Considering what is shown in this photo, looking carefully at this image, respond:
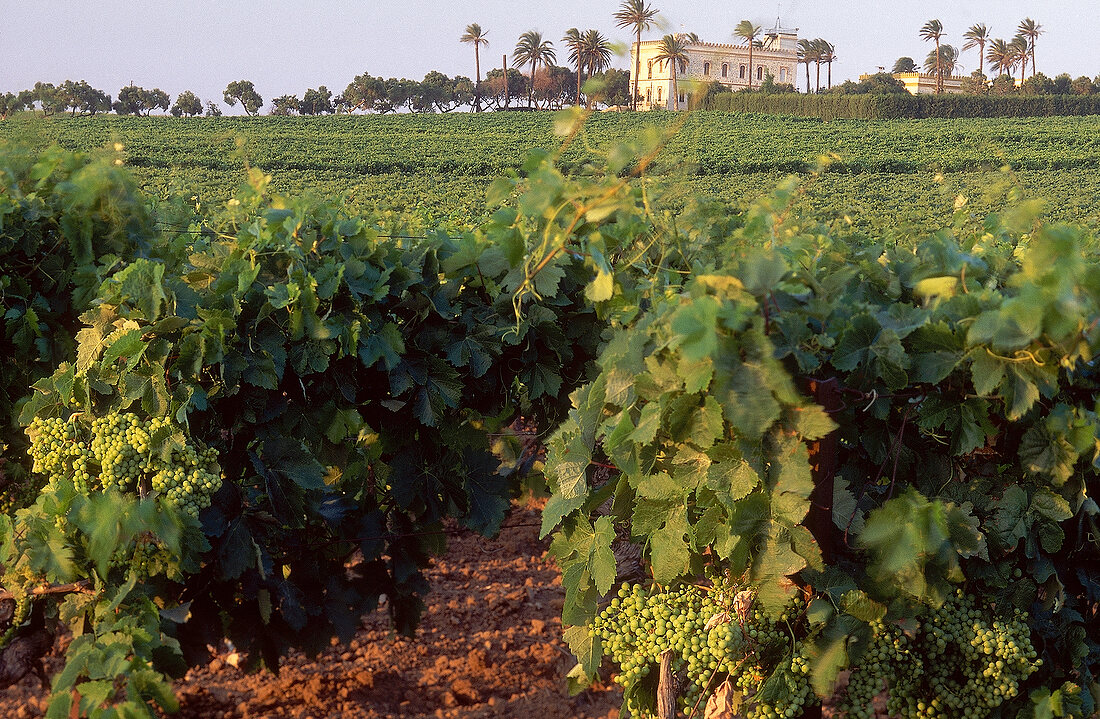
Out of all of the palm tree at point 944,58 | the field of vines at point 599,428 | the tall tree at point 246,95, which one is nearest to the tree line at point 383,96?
the tall tree at point 246,95

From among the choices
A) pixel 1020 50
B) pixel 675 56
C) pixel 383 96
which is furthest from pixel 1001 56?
pixel 675 56

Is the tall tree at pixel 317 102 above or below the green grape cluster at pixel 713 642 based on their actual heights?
above

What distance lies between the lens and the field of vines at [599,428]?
1.84m

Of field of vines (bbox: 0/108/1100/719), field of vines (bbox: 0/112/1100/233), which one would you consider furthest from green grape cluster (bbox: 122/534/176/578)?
field of vines (bbox: 0/112/1100/233)

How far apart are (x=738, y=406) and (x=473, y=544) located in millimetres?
3705

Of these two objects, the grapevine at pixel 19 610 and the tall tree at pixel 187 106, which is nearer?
the grapevine at pixel 19 610

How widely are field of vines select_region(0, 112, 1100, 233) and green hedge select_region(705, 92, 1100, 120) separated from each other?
249cm

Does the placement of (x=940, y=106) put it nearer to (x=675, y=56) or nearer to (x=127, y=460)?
(x=675, y=56)

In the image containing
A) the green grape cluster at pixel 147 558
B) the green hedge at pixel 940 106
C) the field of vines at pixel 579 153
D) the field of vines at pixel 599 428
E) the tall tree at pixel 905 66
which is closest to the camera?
the field of vines at pixel 599 428

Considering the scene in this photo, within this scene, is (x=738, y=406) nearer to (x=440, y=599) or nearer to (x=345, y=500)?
(x=345, y=500)

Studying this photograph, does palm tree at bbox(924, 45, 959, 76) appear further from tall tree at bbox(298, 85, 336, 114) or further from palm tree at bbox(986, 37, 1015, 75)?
tall tree at bbox(298, 85, 336, 114)

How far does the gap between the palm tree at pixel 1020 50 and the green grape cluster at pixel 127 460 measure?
275 ft

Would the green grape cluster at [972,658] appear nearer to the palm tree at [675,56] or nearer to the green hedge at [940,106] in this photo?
the palm tree at [675,56]

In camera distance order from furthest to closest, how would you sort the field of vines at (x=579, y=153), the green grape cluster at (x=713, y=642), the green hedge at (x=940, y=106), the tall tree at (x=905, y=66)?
1. the tall tree at (x=905, y=66)
2. the green hedge at (x=940, y=106)
3. the field of vines at (x=579, y=153)
4. the green grape cluster at (x=713, y=642)
